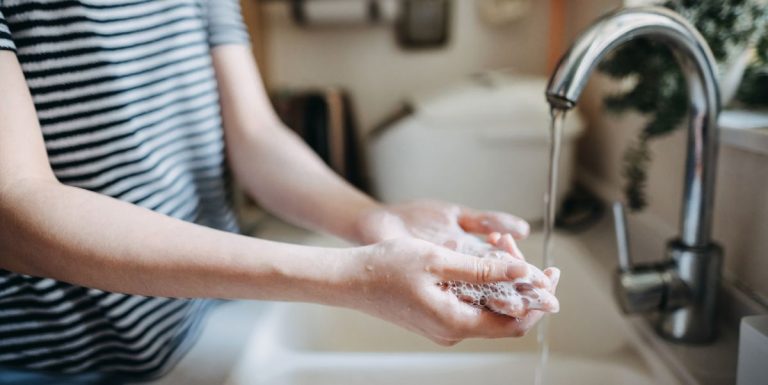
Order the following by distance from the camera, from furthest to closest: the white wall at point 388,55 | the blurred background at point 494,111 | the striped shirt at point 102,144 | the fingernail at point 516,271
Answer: the white wall at point 388,55 < the blurred background at point 494,111 < the striped shirt at point 102,144 < the fingernail at point 516,271

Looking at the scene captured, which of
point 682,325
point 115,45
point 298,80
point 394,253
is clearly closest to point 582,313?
point 682,325

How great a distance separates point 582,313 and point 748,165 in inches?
10.9

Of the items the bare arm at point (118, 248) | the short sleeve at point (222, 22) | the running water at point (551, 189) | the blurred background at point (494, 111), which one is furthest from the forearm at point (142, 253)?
the blurred background at point (494, 111)

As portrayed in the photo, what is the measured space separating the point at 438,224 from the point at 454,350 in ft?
0.99

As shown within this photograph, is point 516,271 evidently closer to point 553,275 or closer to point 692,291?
point 553,275

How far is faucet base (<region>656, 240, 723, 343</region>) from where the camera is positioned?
53 centimetres

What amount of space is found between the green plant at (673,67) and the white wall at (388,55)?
614mm

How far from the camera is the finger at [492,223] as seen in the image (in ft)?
1.61

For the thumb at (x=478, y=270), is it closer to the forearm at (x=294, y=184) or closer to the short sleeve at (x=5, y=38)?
the forearm at (x=294, y=184)

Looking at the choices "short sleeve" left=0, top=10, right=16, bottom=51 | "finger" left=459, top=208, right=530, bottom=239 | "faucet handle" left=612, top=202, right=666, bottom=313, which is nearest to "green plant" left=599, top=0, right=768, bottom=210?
"faucet handle" left=612, top=202, right=666, bottom=313

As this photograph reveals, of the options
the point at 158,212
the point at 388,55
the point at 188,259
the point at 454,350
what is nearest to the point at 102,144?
the point at 158,212

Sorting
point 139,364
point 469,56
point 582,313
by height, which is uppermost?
point 469,56

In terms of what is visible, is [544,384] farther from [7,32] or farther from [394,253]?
[7,32]

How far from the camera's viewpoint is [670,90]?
1.89 feet
